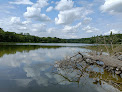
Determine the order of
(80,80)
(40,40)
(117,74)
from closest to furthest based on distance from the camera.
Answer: (80,80), (117,74), (40,40)

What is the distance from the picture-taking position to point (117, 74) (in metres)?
6.64

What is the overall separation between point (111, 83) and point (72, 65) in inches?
129

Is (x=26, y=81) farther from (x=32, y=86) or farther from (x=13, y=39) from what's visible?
(x=13, y=39)

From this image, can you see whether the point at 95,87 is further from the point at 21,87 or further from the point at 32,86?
the point at 21,87

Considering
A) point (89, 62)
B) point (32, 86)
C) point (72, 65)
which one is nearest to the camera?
point (32, 86)

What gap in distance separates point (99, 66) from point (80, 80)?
11.8ft

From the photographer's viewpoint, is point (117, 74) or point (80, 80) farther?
point (117, 74)

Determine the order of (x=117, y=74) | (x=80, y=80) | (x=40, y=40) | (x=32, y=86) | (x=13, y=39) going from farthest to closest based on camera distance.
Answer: (x=40, y=40), (x=13, y=39), (x=117, y=74), (x=80, y=80), (x=32, y=86)

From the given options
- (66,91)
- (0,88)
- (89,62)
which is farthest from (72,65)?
(0,88)

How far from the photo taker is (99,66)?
8.50m

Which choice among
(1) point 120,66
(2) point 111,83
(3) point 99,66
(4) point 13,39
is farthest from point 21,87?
(4) point 13,39

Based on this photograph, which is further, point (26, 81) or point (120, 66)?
point (120, 66)

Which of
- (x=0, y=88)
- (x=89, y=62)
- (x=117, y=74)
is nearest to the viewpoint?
(x=0, y=88)

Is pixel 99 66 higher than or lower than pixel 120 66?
lower
